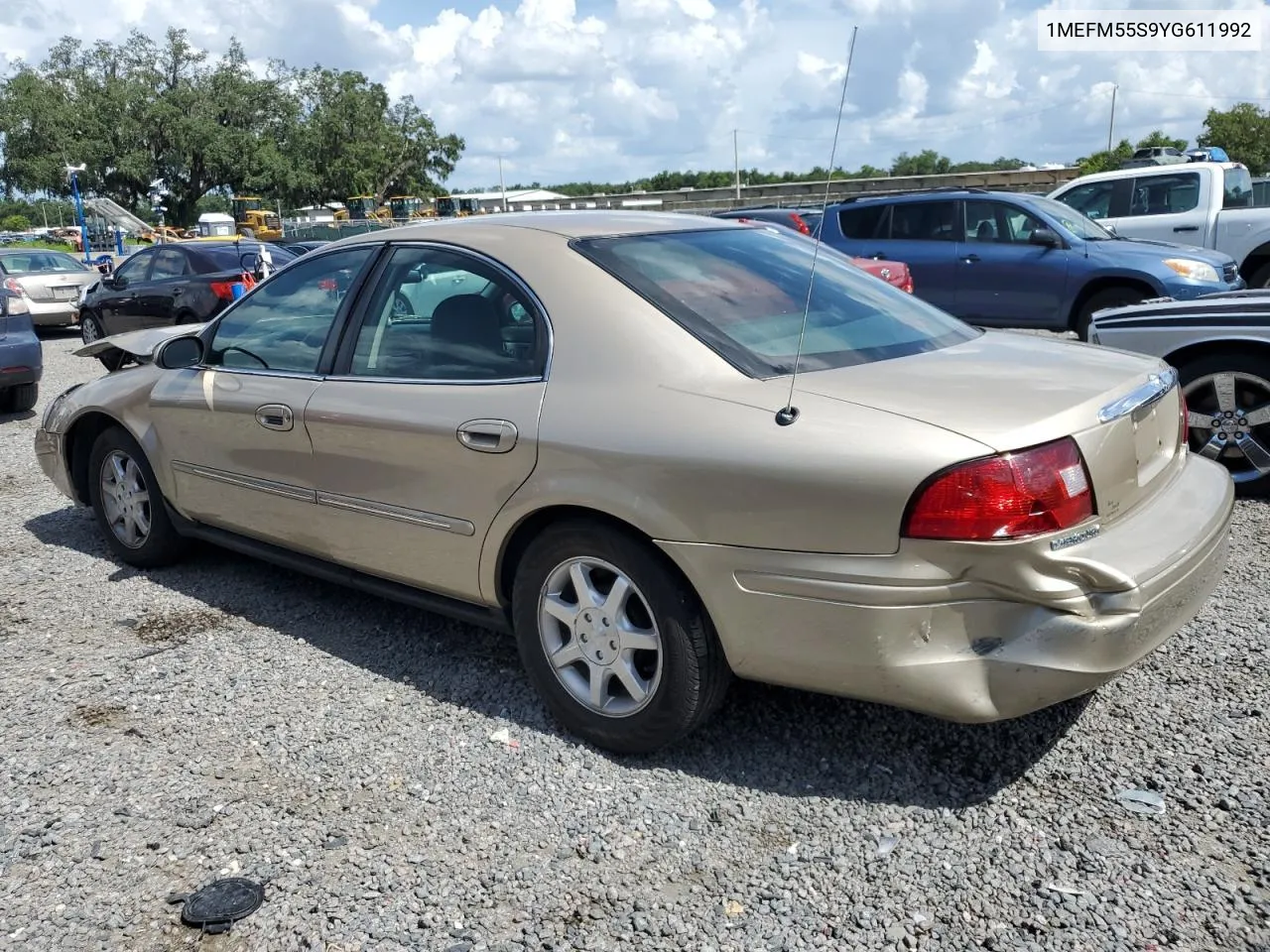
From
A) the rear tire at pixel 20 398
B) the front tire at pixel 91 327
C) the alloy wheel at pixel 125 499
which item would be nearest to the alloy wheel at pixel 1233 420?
the alloy wheel at pixel 125 499

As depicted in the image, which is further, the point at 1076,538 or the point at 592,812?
the point at 592,812

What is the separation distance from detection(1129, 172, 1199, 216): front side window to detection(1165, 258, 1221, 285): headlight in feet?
10.1

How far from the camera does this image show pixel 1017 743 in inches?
127

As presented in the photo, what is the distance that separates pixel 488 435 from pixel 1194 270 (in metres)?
8.71

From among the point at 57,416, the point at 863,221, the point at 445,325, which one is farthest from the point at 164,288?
the point at 445,325

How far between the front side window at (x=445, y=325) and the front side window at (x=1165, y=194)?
11396 millimetres

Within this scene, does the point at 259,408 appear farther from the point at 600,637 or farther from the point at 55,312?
the point at 55,312

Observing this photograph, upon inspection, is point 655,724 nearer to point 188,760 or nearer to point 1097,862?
point 1097,862

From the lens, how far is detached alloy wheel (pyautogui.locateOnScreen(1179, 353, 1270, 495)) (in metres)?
5.39

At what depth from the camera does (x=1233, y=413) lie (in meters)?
5.46

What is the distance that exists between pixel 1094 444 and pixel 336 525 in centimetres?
259

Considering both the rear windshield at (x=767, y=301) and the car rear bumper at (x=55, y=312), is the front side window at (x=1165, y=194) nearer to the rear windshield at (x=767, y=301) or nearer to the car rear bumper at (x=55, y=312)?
the rear windshield at (x=767, y=301)

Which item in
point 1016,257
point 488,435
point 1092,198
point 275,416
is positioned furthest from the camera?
point 1092,198

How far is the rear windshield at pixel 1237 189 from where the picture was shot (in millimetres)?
12648
